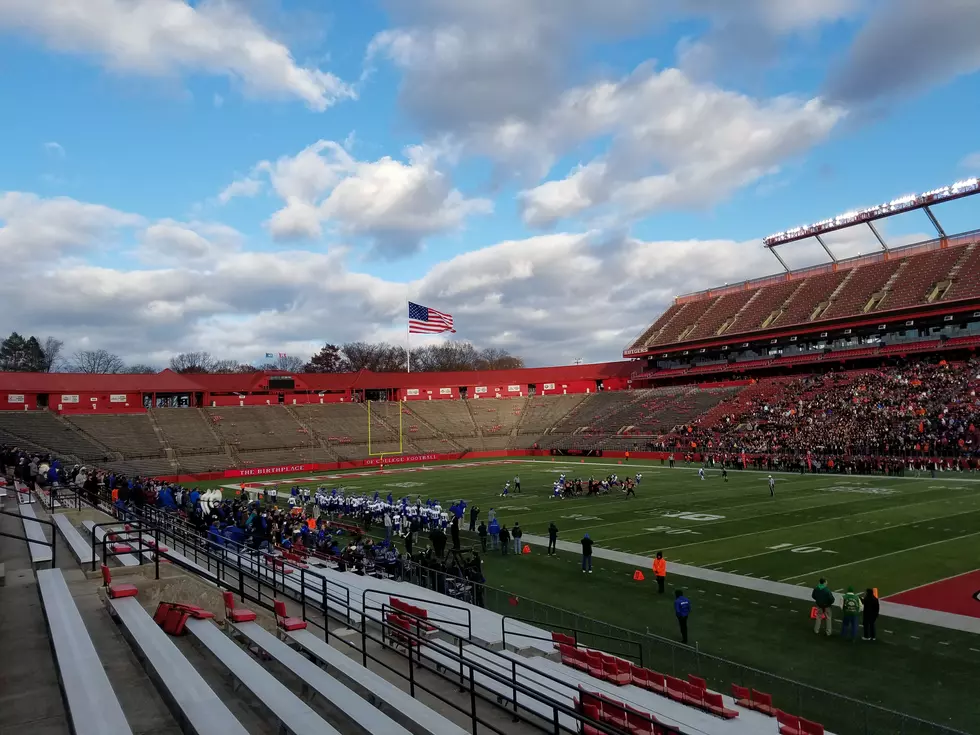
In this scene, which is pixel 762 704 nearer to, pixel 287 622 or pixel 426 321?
pixel 287 622

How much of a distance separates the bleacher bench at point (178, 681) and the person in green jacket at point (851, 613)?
1124 centimetres

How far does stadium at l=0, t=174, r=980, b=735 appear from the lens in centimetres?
737

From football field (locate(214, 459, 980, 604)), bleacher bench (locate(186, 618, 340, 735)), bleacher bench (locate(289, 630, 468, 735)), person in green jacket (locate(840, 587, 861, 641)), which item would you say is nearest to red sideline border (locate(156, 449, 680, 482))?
football field (locate(214, 459, 980, 604))

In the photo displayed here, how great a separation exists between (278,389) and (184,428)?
12.6 m

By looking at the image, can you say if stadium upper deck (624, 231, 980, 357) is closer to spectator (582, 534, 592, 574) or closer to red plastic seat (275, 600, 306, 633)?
spectator (582, 534, 592, 574)

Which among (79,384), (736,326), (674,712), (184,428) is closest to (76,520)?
(674,712)

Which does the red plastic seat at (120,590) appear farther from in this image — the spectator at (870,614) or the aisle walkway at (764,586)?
the aisle walkway at (764,586)

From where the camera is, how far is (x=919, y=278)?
57094 mm

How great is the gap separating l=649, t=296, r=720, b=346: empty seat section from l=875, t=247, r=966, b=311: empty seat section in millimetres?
20191

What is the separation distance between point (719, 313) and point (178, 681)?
238 feet

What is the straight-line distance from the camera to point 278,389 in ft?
226

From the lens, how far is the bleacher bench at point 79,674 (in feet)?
17.0

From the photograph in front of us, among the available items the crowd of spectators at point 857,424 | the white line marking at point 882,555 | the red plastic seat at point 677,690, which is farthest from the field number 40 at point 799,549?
the crowd of spectators at point 857,424

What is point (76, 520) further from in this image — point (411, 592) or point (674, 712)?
point (674, 712)
